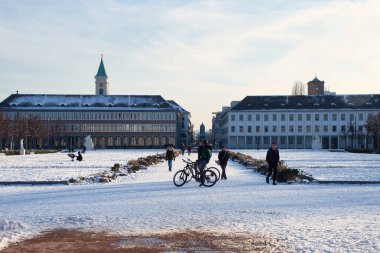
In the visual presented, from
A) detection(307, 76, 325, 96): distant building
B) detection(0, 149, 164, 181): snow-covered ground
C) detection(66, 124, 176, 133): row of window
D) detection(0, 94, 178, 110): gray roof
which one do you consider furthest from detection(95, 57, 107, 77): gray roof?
detection(0, 149, 164, 181): snow-covered ground

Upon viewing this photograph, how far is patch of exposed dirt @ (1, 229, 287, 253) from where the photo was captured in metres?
8.25

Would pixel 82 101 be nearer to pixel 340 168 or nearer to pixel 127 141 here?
pixel 127 141

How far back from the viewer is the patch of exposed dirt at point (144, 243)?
325 inches

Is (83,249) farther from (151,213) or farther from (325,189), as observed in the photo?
(325,189)

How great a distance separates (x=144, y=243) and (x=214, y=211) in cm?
381

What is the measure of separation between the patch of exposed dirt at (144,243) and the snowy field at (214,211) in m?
0.39

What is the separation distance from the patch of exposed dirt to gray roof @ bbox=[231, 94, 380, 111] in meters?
106

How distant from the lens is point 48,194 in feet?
52.9

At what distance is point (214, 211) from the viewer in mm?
12305

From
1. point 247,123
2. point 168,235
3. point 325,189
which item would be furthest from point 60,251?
point 247,123

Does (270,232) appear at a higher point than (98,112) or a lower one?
lower

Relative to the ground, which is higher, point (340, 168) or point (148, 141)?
point (148, 141)

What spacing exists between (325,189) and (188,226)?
28.6ft

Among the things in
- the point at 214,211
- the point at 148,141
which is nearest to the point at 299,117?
the point at 148,141
